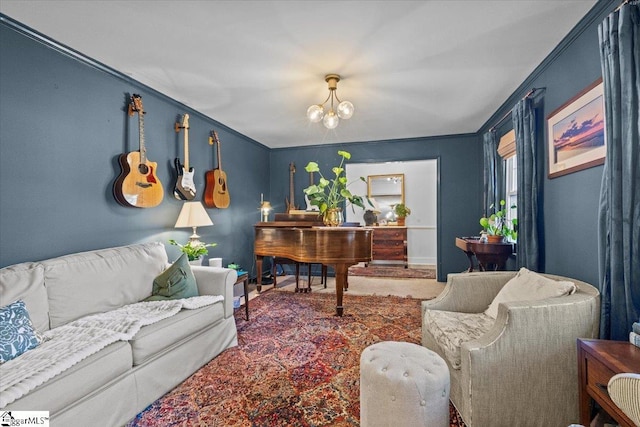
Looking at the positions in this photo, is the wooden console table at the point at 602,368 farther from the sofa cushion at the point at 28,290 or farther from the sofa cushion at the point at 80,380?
the sofa cushion at the point at 28,290

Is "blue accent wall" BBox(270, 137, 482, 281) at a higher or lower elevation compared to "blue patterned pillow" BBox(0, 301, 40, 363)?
higher

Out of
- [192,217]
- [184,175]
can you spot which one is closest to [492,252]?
[192,217]

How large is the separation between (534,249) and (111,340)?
309cm

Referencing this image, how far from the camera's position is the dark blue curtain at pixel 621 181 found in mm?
1462

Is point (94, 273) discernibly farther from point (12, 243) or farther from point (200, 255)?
point (200, 255)

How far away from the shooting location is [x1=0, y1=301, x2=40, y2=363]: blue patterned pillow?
4.78 feet

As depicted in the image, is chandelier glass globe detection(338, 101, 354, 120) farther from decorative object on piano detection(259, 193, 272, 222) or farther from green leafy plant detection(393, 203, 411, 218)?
green leafy plant detection(393, 203, 411, 218)

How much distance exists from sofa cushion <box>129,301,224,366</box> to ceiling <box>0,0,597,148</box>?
6.40 feet

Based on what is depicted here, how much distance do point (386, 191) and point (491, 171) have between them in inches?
134

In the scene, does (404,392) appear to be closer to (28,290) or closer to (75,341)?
(75,341)

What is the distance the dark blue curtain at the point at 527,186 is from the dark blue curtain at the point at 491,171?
1.15m

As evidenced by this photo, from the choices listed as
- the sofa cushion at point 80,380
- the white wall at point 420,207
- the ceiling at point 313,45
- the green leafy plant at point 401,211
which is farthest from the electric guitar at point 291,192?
the sofa cushion at point 80,380

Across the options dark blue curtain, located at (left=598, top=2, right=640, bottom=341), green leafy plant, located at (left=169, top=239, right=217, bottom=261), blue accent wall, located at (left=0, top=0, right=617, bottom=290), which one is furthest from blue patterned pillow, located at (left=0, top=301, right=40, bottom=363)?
dark blue curtain, located at (left=598, top=2, right=640, bottom=341)

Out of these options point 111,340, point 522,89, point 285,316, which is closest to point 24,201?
point 111,340
